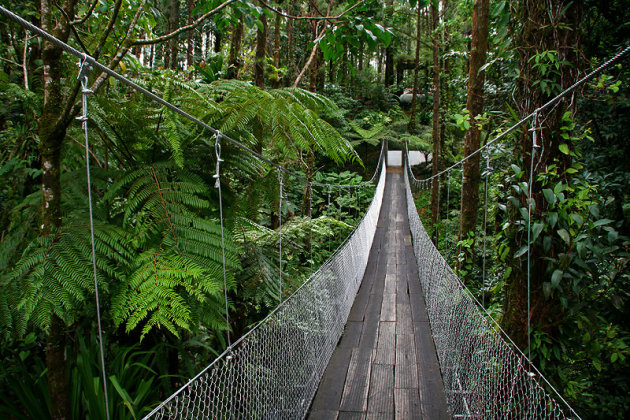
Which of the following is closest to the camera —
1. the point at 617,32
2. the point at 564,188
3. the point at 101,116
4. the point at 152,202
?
the point at 152,202

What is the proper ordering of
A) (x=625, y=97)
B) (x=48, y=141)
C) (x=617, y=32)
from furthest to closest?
(x=617, y=32)
(x=625, y=97)
(x=48, y=141)

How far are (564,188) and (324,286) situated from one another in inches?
54.7

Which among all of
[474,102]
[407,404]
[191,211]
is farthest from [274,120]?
[474,102]

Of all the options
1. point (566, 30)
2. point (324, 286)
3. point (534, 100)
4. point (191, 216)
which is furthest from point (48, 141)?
point (566, 30)

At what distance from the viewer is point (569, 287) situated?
154 cm

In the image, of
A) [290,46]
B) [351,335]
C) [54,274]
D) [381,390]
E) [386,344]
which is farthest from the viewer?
[290,46]

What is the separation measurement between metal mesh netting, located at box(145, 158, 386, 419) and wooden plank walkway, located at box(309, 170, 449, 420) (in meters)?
0.10

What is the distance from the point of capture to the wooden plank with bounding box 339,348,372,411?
6.58 feet

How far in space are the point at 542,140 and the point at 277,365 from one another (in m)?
1.43

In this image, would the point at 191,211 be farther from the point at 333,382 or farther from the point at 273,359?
the point at 333,382

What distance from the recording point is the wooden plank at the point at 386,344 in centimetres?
249

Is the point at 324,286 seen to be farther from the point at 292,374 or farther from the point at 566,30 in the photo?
the point at 566,30

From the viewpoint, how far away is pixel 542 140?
160 centimetres

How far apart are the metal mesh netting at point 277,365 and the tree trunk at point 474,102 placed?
158 cm
